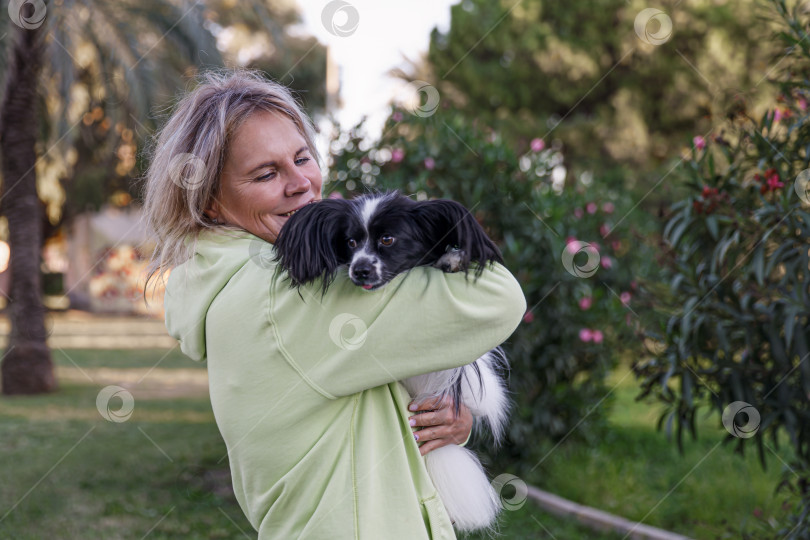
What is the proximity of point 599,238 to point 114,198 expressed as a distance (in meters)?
18.9

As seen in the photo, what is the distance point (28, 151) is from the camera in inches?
362

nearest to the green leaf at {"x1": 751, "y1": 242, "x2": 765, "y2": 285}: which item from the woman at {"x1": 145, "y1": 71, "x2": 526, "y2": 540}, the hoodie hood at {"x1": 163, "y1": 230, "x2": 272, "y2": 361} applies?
the woman at {"x1": 145, "y1": 71, "x2": 526, "y2": 540}

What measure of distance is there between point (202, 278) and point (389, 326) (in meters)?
0.47

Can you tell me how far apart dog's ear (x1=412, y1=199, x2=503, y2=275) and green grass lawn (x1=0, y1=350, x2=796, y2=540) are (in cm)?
216

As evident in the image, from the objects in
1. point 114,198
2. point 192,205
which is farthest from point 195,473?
point 114,198

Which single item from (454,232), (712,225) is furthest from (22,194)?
(454,232)

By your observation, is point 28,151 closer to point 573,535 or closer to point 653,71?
point 573,535

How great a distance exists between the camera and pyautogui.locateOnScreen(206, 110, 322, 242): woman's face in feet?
6.33

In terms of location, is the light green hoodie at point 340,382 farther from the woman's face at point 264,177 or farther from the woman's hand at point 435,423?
the woman's face at point 264,177

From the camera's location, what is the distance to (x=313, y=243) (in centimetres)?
173

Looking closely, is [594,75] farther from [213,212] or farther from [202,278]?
[202,278]

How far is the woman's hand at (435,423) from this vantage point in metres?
1.84

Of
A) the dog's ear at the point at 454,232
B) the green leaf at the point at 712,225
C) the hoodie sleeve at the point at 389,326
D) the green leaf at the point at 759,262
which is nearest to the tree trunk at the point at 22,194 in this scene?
the green leaf at the point at 712,225

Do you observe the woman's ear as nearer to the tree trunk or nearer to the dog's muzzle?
the dog's muzzle
